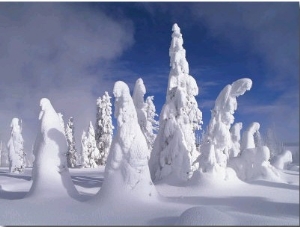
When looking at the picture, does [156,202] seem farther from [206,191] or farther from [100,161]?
[100,161]

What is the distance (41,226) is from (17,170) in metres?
23.1

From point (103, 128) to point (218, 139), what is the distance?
24193 mm

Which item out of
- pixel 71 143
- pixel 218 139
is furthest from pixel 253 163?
pixel 71 143

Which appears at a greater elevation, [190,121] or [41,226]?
[190,121]

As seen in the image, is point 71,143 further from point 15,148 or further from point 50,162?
point 50,162

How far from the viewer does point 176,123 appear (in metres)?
14.6

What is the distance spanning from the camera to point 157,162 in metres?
14.8

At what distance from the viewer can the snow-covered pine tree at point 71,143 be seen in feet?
123

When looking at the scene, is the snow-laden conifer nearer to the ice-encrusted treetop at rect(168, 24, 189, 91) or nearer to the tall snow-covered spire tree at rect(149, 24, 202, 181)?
the tall snow-covered spire tree at rect(149, 24, 202, 181)

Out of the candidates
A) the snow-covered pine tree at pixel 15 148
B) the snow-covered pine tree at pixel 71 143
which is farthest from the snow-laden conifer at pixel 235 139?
the snow-covered pine tree at pixel 71 143

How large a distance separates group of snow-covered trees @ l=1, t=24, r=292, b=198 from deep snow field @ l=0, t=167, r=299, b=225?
0.74 meters

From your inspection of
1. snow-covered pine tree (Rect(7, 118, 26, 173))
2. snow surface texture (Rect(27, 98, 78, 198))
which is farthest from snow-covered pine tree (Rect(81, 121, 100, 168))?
snow surface texture (Rect(27, 98, 78, 198))

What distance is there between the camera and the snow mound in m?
5.28

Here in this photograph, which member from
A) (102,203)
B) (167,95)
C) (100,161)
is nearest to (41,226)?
(102,203)
